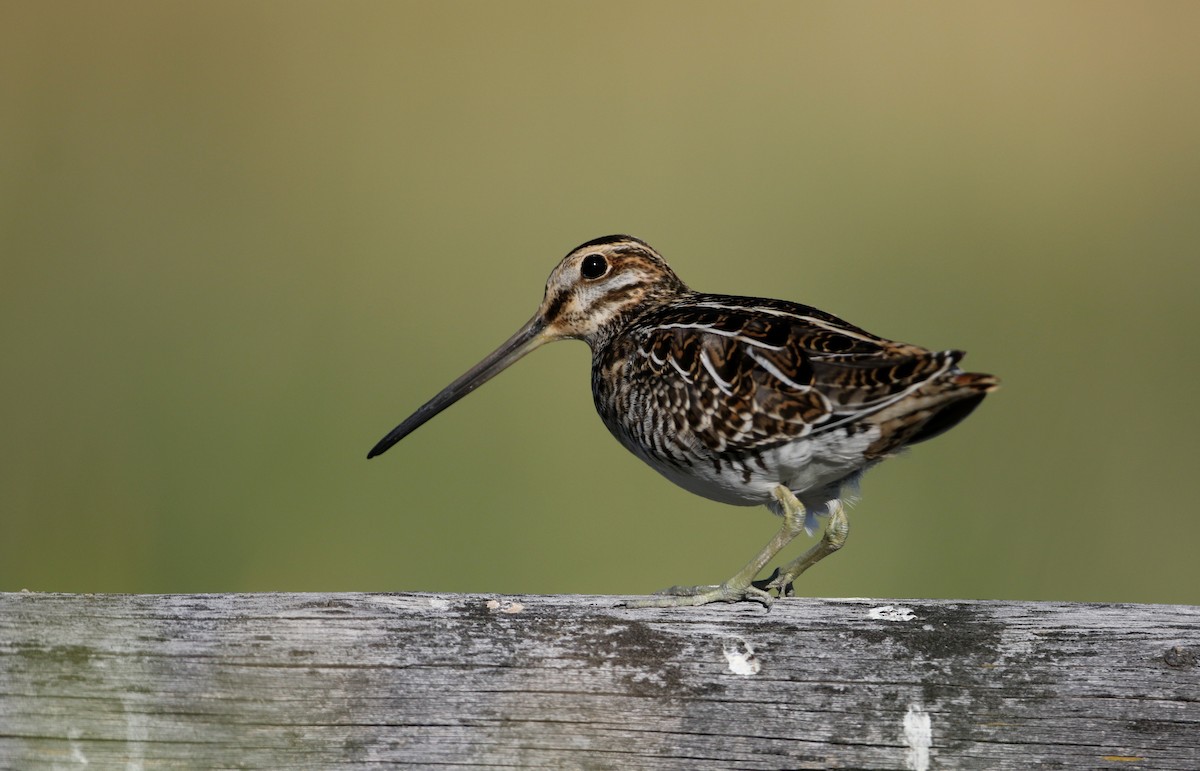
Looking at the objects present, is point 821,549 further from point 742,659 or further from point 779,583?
point 742,659

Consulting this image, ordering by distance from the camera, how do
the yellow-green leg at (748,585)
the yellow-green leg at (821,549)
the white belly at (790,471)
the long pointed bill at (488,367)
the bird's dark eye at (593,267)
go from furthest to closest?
the bird's dark eye at (593,267), the long pointed bill at (488,367), the yellow-green leg at (821,549), the white belly at (790,471), the yellow-green leg at (748,585)

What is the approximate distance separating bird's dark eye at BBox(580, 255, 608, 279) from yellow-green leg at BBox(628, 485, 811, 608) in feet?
3.92

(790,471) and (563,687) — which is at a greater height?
(790,471)

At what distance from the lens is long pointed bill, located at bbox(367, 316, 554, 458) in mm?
4418

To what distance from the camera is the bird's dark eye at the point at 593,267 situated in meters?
4.52

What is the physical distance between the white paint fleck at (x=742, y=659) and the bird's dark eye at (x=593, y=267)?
92.3 inches

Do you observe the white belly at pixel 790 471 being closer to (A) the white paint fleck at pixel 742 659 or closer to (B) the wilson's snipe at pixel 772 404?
(B) the wilson's snipe at pixel 772 404

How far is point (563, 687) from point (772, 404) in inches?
54.7

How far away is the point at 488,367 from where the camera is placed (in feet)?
14.9

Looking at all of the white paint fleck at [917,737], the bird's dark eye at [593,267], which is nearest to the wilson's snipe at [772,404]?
the bird's dark eye at [593,267]

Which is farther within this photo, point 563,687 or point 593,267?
point 593,267

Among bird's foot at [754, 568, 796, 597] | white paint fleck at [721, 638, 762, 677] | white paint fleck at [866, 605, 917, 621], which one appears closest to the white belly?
bird's foot at [754, 568, 796, 597]

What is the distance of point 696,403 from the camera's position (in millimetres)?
3658

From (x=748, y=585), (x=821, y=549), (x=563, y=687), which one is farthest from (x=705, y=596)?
(x=563, y=687)
